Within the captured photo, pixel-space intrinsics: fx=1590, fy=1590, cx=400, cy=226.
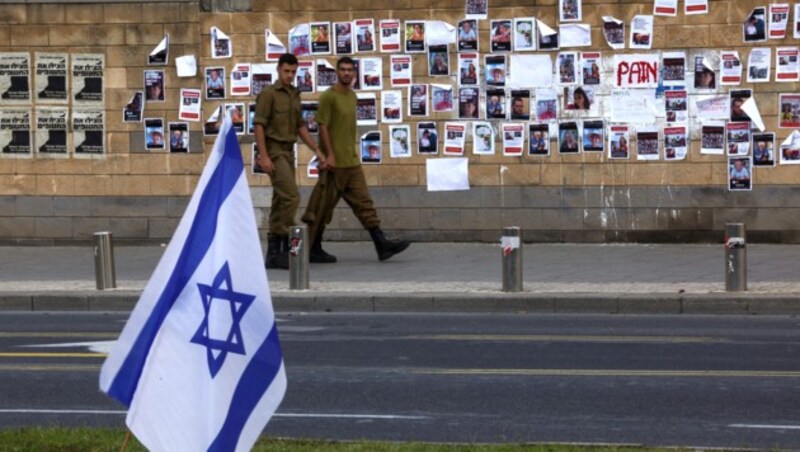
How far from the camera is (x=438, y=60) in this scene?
18266mm

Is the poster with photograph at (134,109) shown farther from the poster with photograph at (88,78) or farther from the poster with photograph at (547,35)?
the poster with photograph at (547,35)

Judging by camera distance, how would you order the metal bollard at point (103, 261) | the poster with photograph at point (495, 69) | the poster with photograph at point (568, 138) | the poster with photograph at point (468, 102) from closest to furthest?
the metal bollard at point (103, 261) → the poster with photograph at point (568, 138) → the poster with photograph at point (495, 69) → the poster with photograph at point (468, 102)

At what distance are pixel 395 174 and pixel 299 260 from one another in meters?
4.05

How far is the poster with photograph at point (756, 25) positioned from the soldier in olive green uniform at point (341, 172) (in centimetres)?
446

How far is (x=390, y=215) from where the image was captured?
60.7 ft

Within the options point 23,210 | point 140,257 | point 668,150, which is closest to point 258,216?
point 140,257

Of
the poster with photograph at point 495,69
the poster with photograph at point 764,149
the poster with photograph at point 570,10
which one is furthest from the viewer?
the poster with photograph at point 495,69

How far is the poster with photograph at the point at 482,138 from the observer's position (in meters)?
18.2

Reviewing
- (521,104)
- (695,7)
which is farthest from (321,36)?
(695,7)

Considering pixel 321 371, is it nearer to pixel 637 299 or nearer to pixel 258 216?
Result: pixel 637 299

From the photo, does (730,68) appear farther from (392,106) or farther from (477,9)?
(392,106)

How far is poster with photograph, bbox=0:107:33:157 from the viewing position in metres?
19.1

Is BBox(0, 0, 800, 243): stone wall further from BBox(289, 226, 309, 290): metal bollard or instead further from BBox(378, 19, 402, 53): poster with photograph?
BBox(289, 226, 309, 290): metal bollard

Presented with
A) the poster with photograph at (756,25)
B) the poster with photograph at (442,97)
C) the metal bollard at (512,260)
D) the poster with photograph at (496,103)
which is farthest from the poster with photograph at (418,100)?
the metal bollard at (512,260)
